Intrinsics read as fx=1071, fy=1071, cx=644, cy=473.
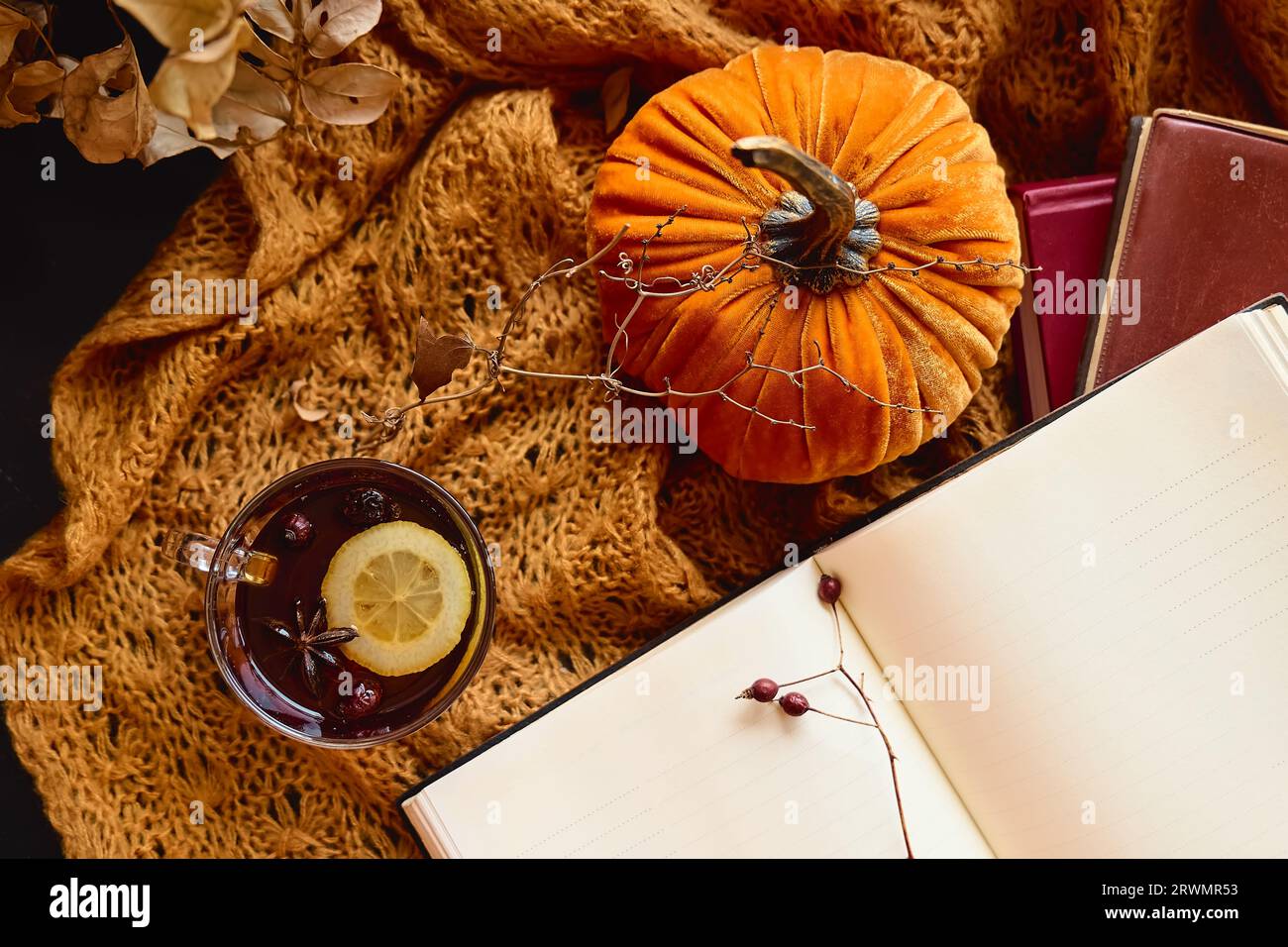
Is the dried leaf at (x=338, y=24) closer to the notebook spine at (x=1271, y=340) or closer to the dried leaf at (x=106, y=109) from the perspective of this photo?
the dried leaf at (x=106, y=109)

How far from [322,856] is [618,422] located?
42 centimetres

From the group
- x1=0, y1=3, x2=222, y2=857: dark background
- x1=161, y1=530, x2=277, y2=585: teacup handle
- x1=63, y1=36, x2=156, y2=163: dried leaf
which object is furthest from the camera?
x1=0, y1=3, x2=222, y2=857: dark background

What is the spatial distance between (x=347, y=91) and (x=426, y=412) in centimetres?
25

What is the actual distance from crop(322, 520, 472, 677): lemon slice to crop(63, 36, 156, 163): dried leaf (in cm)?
31

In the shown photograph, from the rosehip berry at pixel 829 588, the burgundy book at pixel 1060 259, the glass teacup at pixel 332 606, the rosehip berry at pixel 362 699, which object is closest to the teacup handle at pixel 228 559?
the glass teacup at pixel 332 606

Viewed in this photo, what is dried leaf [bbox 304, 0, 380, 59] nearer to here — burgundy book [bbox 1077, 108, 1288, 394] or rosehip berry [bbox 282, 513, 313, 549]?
rosehip berry [bbox 282, 513, 313, 549]

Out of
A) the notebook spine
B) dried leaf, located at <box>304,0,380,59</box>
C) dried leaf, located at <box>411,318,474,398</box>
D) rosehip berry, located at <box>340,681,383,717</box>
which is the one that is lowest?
rosehip berry, located at <box>340,681,383,717</box>

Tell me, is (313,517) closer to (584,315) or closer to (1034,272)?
(584,315)

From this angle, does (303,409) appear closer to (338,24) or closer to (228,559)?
(228,559)

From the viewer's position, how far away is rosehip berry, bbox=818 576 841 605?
0.81 meters

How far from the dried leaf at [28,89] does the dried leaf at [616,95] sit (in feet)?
1.30

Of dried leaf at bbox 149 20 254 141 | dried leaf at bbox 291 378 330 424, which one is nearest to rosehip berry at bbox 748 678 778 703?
dried leaf at bbox 291 378 330 424

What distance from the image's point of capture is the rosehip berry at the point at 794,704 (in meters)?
0.78
